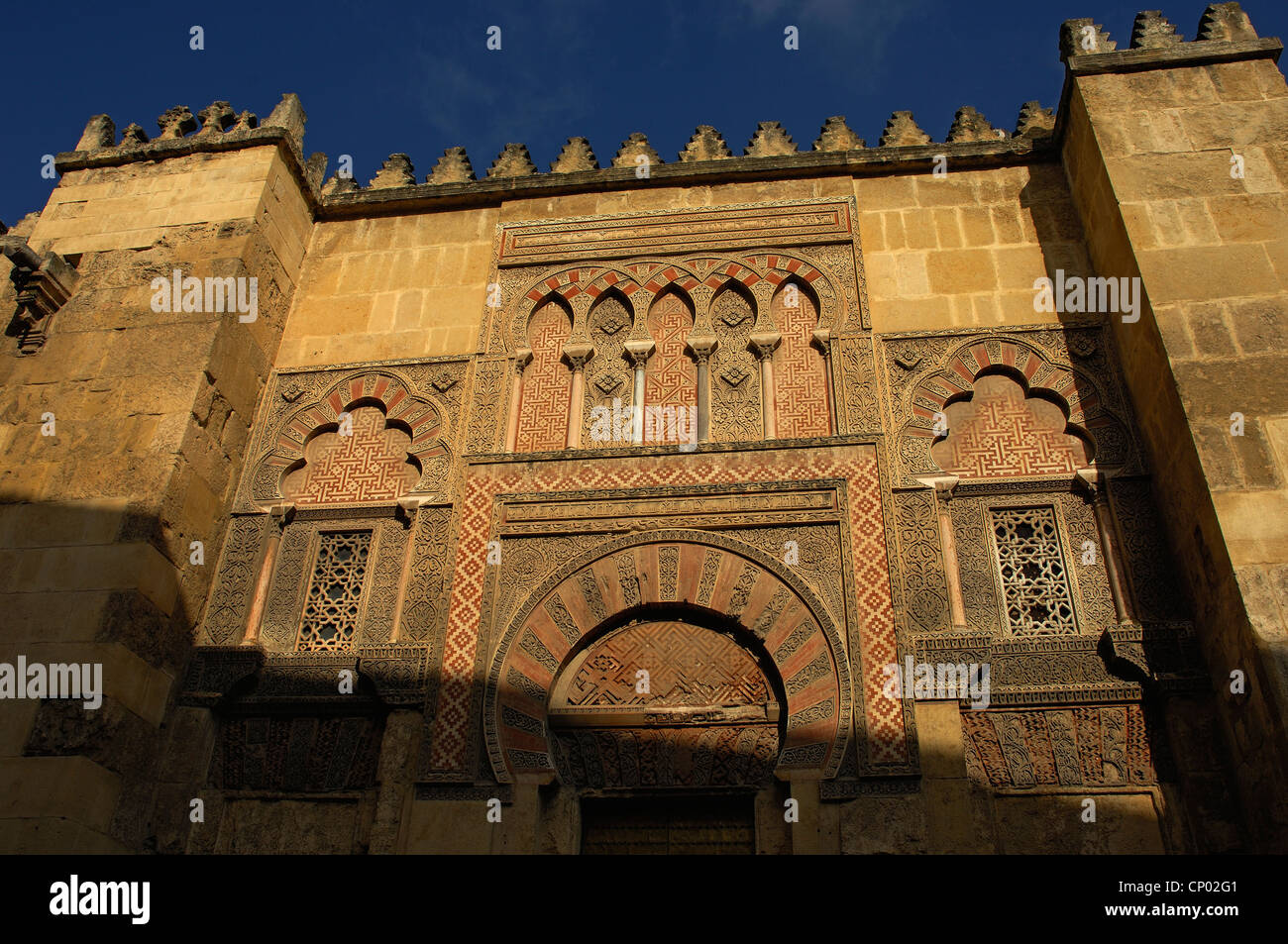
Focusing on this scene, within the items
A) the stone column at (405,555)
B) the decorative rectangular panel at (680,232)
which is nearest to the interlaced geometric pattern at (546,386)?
the decorative rectangular panel at (680,232)

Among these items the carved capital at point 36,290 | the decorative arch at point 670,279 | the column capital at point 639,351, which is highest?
the decorative arch at point 670,279

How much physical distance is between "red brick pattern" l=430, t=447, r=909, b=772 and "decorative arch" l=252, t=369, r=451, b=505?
0.27 metres

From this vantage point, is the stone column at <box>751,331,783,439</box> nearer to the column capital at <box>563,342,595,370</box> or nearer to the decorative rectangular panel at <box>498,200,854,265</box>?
the decorative rectangular panel at <box>498,200,854,265</box>

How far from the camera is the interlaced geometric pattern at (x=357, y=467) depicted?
5.66 metres

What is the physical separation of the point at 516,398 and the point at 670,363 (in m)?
0.86

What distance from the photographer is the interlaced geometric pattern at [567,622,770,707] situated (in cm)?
483

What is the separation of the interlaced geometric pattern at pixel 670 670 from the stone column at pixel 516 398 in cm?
128

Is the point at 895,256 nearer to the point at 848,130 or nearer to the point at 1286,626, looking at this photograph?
the point at 848,130

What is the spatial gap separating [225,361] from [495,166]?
2200 mm

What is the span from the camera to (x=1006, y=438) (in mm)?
5398

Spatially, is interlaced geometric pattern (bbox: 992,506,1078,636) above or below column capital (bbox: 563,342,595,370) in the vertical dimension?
below

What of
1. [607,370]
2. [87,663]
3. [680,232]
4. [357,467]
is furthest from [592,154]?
[87,663]

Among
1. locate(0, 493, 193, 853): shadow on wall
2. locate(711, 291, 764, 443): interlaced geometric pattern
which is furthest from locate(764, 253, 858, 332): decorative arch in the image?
locate(0, 493, 193, 853): shadow on wall

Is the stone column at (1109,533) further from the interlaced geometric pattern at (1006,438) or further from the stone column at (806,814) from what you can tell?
the stone column at (806,814)
